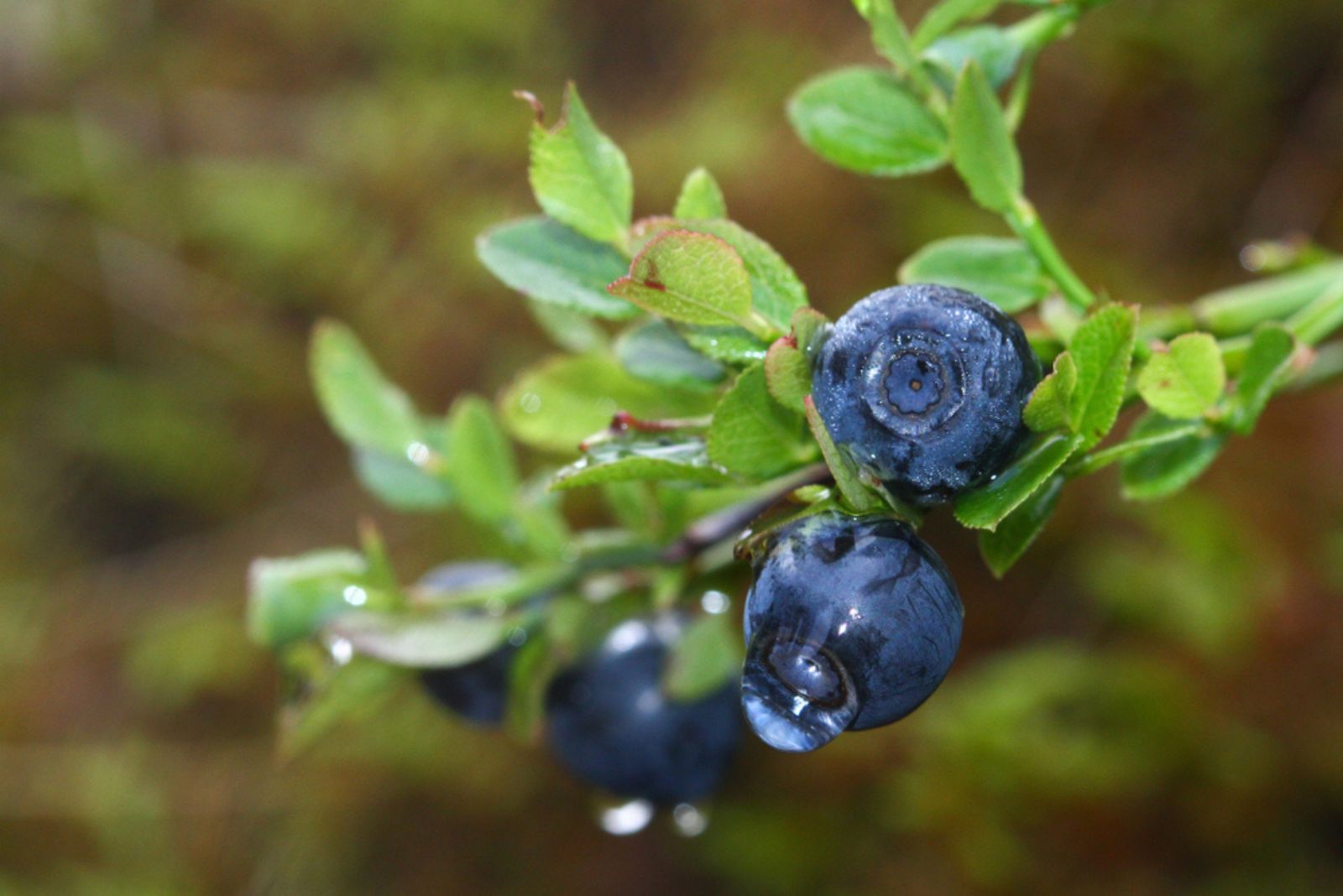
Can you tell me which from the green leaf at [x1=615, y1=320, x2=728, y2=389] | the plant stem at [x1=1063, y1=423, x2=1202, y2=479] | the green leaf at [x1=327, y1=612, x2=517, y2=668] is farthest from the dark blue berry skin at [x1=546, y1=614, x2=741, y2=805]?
the plant stem at [x1=1063, y1=423, x2=1202, y2=479]

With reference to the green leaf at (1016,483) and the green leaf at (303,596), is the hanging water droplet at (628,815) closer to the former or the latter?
the green leaf at (303,596)

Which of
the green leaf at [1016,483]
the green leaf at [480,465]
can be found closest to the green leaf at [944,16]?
the green leaf at [1016,483]

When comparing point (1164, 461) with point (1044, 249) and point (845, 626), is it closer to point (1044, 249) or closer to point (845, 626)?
point (1044, 249)

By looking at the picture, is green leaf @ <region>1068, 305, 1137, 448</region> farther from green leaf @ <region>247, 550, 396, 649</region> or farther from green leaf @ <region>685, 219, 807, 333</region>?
green leaf @ <region>247, 550, 396, 649</region>

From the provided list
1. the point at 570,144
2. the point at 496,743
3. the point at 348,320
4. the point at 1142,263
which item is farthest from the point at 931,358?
the point at 348,320

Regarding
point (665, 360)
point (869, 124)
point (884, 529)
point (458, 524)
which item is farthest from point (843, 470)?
point (458, 524)

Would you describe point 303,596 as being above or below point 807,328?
below

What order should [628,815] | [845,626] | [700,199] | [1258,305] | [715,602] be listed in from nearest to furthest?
[845,626] < [700,199] < [1258,305] < [715,602] < [628,815]
